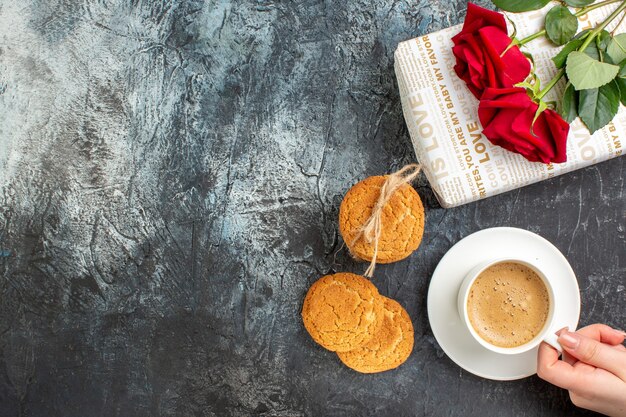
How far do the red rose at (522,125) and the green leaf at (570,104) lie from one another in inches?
1.4

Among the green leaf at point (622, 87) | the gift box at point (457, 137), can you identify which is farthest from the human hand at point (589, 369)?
the green leaf at point (622, 87)

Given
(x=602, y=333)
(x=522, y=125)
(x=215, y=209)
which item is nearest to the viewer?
(x=522, y=125)

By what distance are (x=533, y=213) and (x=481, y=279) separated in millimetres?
209

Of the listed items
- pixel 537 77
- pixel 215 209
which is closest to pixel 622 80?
pixel 537 77

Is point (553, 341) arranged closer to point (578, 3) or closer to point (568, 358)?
point (568, 358)

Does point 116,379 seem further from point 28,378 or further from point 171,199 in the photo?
point 171,199

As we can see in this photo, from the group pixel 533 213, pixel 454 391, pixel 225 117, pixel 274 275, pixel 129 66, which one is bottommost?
pixel 454 391

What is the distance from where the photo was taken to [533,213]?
104 centimetres

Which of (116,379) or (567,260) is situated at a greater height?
(116,379)

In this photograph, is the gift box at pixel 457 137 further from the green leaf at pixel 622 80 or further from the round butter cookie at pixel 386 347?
the round butter cookie at pixel 386 347

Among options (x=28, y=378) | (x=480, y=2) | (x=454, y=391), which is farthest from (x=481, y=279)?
(x=28, y=378)

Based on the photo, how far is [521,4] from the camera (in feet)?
2.82

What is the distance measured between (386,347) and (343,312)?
0.12m

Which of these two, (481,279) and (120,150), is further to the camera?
(120,150)
